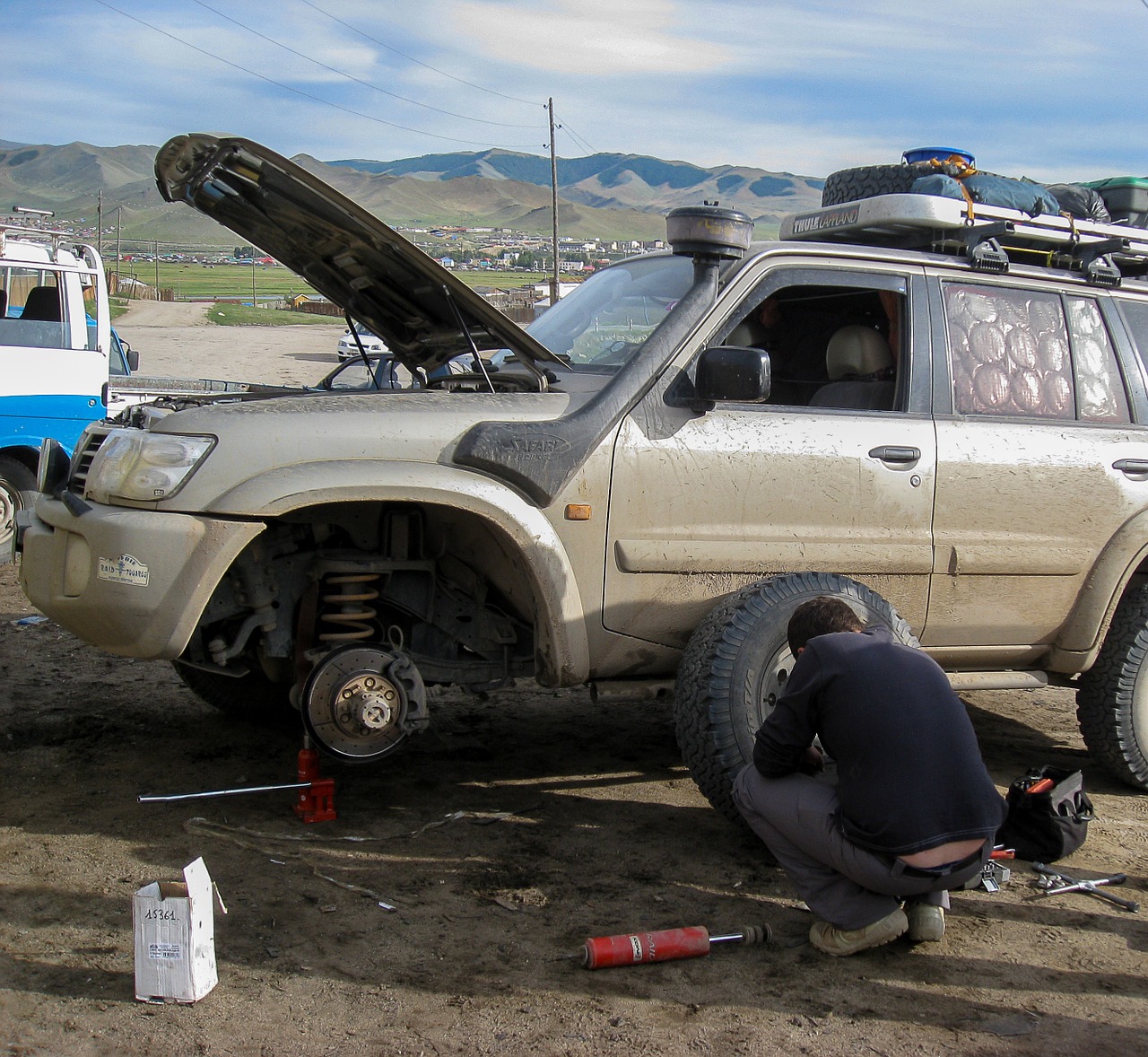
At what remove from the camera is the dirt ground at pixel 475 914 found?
295 centimetres

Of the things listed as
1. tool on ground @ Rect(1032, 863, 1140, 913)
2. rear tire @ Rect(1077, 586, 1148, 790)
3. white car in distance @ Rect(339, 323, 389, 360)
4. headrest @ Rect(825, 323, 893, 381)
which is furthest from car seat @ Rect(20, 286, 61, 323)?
tool on ground @ Rect(1032, 863, 1140, 913)

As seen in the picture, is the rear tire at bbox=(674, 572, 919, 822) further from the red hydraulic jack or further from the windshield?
the red hydraulic jack

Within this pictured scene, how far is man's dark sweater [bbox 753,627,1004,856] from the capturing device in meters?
3.21

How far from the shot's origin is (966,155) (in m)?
5.47

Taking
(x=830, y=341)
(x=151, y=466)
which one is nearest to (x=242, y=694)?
(x=151, y=466)

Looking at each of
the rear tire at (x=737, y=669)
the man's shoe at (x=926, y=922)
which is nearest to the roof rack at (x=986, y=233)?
the rear tire at (x=737, y=669)

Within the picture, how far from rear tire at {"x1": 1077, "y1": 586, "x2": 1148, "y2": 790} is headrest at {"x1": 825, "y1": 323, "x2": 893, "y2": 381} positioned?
57.5 inches

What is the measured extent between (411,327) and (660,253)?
1.11m

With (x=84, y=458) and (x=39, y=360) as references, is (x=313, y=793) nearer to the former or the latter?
(x=84, y=458)

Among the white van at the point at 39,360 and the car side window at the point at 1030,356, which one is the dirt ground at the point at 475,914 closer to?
the car side window at the point at 1030,356

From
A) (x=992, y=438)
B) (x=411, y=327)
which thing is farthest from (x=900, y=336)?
(x=411, y=327)

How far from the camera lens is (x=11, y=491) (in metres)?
8.75

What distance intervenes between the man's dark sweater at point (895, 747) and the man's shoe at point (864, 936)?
26cm

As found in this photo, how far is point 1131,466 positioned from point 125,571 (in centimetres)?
383
